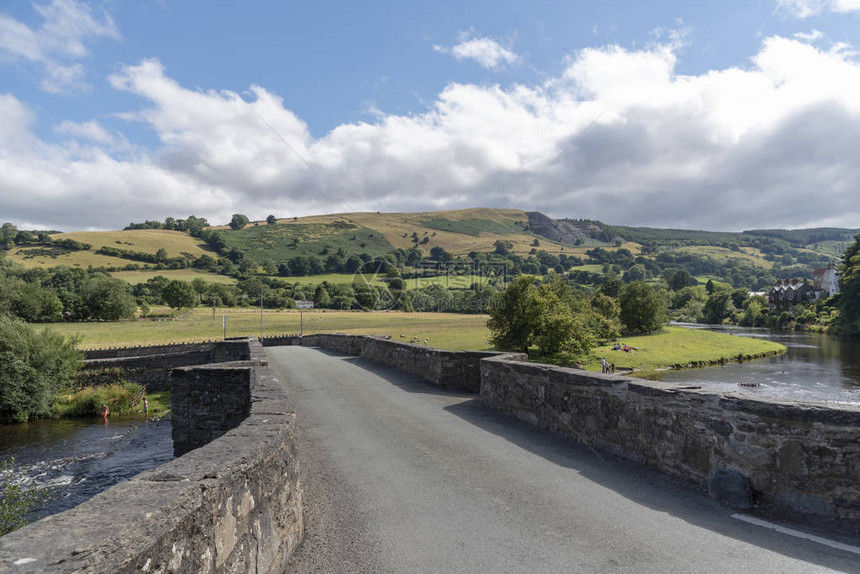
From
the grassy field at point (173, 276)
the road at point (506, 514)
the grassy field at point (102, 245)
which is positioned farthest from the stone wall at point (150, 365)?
the grassy field at point (102, 245)

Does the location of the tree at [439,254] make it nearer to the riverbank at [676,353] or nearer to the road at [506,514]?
the riverbank at [676,353]

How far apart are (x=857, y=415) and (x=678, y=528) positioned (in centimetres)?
210

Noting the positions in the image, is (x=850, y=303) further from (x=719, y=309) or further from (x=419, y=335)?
(x=419, y=335)

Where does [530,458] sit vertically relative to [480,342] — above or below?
above

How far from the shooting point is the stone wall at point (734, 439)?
4852 millimetres

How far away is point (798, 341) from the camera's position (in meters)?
69.2

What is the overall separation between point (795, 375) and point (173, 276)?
362 ft

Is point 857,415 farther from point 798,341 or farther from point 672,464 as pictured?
point 798,341

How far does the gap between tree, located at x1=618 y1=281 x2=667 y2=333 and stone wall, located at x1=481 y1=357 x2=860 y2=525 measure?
70.0 metres

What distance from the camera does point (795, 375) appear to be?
4025 centimetres

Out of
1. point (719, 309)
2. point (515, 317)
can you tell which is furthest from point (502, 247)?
point (515, 317)

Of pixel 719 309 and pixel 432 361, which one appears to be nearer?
pixel 432 361

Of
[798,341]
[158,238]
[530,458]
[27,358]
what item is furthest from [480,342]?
[158,238]

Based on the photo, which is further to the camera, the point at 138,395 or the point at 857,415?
the point at 138,395
